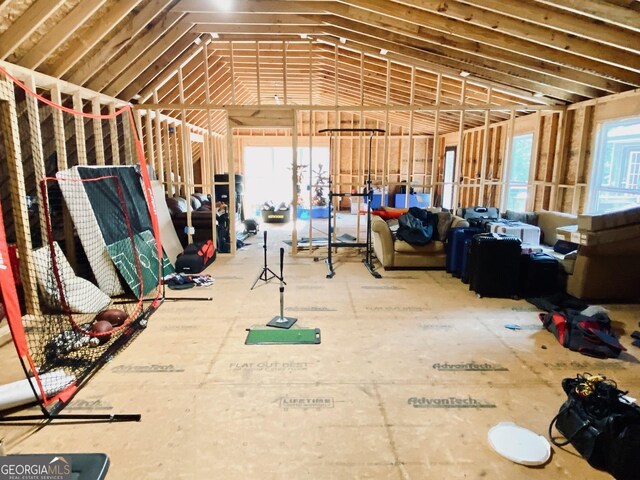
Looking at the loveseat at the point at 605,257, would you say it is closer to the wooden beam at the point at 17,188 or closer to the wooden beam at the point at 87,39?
the wooden beam at the point at 87,39

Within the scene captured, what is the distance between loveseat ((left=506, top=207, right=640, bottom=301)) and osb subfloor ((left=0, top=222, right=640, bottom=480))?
24 cm

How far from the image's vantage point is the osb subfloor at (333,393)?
200 centimetres

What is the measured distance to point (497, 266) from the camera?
14.6 ft

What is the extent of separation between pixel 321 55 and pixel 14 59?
4293 millimetres

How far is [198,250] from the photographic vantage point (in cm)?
570

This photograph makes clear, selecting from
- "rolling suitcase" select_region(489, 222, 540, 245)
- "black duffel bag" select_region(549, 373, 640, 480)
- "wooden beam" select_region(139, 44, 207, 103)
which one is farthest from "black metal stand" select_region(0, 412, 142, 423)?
"wooden beam" select_region(139, 44, 207, 103)

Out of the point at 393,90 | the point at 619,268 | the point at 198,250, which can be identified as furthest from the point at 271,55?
the point at 619,268

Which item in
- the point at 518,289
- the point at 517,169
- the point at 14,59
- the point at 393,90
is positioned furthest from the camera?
the point at 517,169

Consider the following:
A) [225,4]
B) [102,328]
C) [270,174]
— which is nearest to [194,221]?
[225,4]

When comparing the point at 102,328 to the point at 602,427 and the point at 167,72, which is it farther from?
the point at 167,72

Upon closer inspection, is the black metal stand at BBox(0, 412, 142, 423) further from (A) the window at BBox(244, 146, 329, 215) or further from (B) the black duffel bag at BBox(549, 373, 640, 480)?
(A) the window at BBox(244, 146, 329, 215)

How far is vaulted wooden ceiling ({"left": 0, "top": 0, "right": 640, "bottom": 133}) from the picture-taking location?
3652mm

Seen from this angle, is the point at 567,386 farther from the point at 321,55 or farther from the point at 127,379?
the point at 321,55

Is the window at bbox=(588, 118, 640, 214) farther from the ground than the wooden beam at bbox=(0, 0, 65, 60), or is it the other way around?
the wooden beam at bbox=(0, 0, 65, 60)
